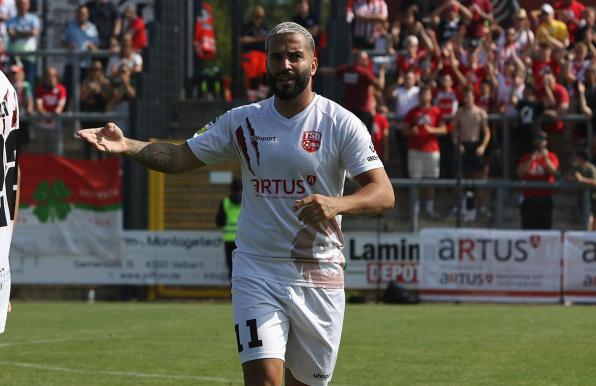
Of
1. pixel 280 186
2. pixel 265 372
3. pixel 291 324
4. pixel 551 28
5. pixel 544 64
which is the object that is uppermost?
pixel 551 28

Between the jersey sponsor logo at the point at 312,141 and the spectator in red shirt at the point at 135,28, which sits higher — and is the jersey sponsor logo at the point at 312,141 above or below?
below

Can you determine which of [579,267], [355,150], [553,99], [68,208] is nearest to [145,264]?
[68,208]

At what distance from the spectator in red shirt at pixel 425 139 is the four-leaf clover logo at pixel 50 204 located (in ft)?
19.6

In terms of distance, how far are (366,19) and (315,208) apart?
18.5 metres

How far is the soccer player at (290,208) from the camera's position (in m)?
6.67

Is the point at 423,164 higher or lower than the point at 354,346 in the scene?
higher

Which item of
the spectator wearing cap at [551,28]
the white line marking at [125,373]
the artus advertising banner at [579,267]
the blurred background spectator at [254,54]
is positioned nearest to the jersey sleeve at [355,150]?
the white line marking at [125,373]

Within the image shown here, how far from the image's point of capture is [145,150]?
6.98 meters

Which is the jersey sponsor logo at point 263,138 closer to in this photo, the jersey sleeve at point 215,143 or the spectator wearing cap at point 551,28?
the jersey sleeve at point 215,143

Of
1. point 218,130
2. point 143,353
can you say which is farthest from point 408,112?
point 218,130

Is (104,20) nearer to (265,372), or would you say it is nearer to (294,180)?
(294,180)

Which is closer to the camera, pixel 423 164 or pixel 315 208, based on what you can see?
pixel 315 208

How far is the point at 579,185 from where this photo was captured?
2145 centimetres

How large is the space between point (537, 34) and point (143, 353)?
1206 centimetres
